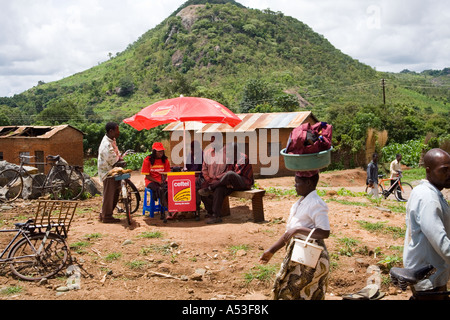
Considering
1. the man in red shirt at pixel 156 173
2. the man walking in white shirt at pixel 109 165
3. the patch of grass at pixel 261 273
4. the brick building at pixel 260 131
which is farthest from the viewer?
the brick building at pixel 260 131

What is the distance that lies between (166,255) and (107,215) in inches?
95.3

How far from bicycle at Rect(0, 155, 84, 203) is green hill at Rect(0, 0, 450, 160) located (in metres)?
38.0

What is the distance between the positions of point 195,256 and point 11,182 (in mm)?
6946

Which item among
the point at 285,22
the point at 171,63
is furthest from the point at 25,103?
the point at 285,22

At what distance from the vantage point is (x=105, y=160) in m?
7.87

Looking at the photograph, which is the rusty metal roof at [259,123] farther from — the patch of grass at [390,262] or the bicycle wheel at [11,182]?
the patch of grass at [390,262]

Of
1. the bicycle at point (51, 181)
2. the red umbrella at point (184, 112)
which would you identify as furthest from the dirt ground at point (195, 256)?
the red umbrella at point (184, 112)

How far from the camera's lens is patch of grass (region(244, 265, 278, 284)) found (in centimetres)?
529

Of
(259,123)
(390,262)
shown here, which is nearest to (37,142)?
(259,123)

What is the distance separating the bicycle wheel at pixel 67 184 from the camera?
1091 cm

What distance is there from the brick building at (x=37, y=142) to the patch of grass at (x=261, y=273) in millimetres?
21600

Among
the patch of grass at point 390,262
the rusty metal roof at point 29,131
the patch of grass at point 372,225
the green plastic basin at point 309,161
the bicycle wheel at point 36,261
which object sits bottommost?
the patch of grass at point 390,262

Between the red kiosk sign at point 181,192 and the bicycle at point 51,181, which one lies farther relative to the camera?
the bicycle at point 51,181

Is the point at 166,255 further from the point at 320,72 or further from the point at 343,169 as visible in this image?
the point at 320,72
